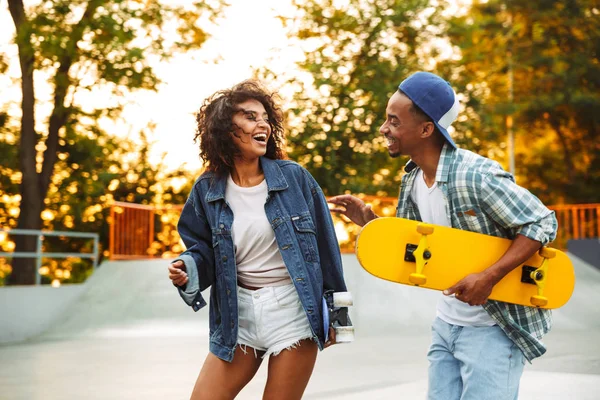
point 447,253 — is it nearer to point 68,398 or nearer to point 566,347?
point 68,398

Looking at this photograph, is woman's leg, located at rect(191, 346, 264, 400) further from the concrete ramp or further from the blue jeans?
the concrete ramp

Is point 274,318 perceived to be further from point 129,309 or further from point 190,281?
point 129,309

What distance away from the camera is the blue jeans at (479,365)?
2.96 m

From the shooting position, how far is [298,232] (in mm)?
3383

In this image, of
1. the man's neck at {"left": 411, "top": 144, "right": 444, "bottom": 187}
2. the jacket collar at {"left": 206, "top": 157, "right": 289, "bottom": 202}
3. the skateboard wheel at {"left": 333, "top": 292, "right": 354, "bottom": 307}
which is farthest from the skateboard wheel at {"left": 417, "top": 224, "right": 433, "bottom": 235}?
the jacket collar at {"left": 206, "top": 157, "right": 289, "bottom": 202}

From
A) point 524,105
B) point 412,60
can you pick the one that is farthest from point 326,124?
point 524,105

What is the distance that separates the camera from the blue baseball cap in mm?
3053

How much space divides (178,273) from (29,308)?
11.6 metres

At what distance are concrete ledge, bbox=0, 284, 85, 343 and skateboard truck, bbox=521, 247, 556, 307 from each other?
11765 mm

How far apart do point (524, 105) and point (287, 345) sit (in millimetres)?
28644

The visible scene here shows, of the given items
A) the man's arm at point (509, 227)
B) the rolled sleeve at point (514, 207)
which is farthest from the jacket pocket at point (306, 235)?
the rolled sleeve at point (514, 207)

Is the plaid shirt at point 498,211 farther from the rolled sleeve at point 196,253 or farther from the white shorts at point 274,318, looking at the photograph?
the rolled sleeve at point 196,253

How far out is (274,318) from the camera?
3332mm

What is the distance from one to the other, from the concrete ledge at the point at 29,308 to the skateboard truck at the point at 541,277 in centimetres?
1176
